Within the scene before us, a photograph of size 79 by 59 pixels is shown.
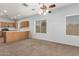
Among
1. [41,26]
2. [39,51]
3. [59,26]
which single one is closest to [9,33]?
[41,26]

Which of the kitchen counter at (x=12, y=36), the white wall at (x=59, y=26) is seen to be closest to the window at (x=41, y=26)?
the white wall at (x=59, y=26)

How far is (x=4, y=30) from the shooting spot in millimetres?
6172

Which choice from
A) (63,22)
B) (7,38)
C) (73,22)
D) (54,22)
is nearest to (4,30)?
(7,38)

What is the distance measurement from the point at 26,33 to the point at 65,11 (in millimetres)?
4236

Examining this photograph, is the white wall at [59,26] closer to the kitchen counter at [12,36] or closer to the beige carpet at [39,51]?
the beige carpet at [39,51]

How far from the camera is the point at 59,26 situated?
6105mm

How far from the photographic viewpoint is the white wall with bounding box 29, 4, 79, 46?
5.19m

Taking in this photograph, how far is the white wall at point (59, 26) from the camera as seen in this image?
5.19 metres

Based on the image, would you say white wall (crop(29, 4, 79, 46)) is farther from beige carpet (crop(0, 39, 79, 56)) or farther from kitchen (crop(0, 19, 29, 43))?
kitchen (crop(0, 19, 29, 43))

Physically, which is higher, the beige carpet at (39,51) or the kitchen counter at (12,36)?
the kitchen counter at (12,36)

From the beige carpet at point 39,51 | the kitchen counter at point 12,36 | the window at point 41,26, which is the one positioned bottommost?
the beige carpet at point 39,51

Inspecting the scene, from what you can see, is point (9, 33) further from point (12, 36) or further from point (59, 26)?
point (59, 26)

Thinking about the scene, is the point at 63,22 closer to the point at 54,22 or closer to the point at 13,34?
the point at 54,22

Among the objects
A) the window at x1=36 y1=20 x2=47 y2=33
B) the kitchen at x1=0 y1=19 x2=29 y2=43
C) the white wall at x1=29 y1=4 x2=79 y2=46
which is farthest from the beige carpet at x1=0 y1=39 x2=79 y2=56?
the window at x1=36 y1=20 x2=47 y2=33
